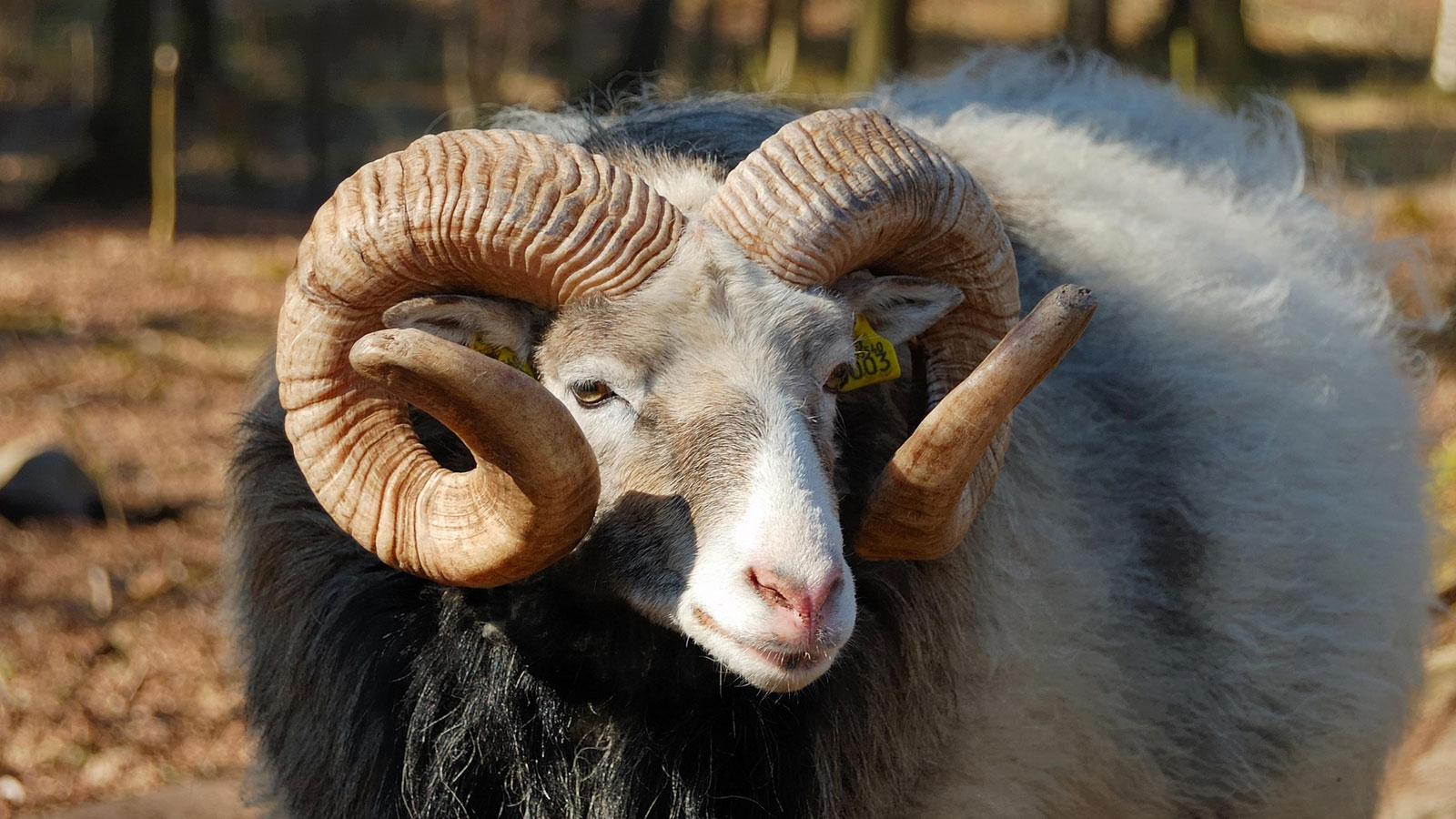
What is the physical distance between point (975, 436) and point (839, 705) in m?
Result: 0.87

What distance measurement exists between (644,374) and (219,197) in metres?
20.0

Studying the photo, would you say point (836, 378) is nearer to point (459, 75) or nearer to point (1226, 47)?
point (1226, 47)

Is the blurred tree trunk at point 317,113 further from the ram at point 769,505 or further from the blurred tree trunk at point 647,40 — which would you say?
the ram at point 769,505

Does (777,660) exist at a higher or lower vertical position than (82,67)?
higher

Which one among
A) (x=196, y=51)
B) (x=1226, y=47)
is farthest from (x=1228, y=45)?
(x=196, y=51)

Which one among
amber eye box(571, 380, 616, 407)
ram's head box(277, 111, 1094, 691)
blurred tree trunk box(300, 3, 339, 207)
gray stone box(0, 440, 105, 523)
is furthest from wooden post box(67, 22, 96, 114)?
amber eye box(571, 380, 616, 407)

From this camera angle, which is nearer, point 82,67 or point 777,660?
point 777,660

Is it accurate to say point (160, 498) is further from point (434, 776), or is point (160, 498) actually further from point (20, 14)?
point (20, 14)

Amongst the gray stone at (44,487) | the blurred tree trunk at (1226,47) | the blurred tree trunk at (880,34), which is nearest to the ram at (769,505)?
the gray stone at (44,487)

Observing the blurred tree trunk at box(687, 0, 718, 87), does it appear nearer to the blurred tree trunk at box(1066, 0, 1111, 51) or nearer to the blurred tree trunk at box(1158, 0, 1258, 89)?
the blurred tree trunk at box(1066, 0, 1111, 51)

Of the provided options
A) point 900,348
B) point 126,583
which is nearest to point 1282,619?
point 900,348

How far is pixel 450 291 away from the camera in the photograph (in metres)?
3.42

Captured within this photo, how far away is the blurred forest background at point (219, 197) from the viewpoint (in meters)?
6.59

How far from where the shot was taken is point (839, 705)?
379cm
